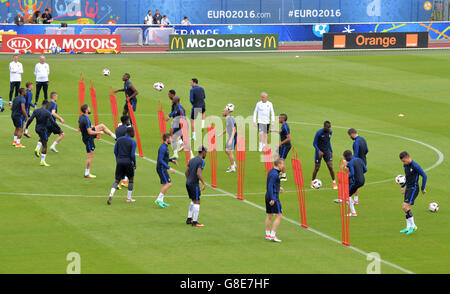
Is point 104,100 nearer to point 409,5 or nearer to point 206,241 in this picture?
point 206,241

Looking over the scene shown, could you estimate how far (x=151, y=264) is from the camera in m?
19.8

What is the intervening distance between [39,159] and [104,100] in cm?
1412

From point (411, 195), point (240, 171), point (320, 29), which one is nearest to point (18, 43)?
point (320, 29)

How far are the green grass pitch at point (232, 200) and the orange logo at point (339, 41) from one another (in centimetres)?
1538

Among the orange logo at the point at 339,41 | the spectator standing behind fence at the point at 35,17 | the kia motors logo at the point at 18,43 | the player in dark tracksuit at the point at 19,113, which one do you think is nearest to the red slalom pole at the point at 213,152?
the player in dark tracksuit at the point at 19,113

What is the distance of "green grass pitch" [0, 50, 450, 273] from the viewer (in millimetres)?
20391

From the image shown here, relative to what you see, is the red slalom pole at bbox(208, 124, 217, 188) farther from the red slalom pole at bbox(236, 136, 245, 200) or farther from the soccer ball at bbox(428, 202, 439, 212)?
the soccer ball at bbox(428, 202, 439, 212)

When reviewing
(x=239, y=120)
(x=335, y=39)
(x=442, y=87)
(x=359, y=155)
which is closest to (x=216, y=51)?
(x=335, y=39)

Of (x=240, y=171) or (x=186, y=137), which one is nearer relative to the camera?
(x=240, y=171)

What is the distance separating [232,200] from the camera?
1043 inches

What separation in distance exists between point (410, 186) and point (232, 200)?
5956mm

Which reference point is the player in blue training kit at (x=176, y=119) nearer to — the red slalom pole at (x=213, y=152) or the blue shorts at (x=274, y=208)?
the red slalom pole at (x=213, y=152)

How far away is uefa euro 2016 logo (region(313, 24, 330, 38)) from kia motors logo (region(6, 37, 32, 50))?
83.0 feet

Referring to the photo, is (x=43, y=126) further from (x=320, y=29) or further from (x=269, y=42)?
→ (x=320, y=29)
